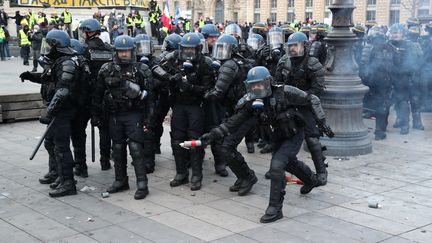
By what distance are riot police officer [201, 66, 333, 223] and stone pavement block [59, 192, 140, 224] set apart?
1160mm

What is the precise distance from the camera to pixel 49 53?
22.9 ft

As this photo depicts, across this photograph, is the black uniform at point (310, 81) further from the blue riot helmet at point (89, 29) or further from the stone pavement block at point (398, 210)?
the blue riot helmet at point (89, 29)

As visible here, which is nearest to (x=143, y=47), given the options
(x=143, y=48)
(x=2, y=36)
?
(x=143, y=48)

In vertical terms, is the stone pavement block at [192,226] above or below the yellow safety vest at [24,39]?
below

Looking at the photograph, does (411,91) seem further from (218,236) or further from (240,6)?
(240,6)

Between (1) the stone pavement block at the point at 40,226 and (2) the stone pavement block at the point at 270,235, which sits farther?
(1) the stone pavement block at the point at 40,226

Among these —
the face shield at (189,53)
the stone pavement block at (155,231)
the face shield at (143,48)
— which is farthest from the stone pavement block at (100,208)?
the face shield at (143,48)

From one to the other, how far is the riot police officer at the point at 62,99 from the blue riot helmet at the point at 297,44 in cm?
266

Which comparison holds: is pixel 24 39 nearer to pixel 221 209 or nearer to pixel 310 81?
pixel 310 81

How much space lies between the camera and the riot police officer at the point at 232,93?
23.0 feet

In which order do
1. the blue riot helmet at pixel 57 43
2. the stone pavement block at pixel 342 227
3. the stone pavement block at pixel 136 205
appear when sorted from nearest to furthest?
the stone pavement block at pixel 342 227 < the stone pavement block at pixel 136 205 < the blue riot helmet at pixel 57 43

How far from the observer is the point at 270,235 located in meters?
5.64

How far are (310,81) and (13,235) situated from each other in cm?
407

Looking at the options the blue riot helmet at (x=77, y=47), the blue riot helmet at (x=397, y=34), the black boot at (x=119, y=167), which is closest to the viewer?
the black boot at (x=119, y=167)
